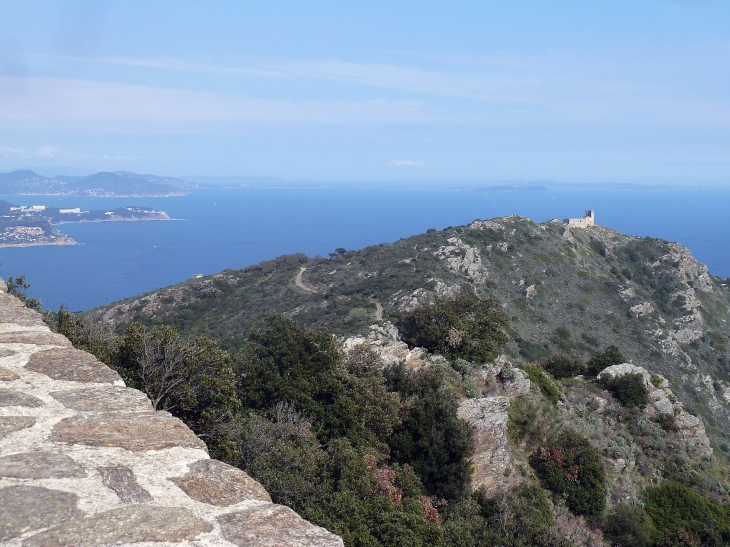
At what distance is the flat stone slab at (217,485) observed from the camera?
10.7ft

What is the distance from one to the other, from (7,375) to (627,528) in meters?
12.3

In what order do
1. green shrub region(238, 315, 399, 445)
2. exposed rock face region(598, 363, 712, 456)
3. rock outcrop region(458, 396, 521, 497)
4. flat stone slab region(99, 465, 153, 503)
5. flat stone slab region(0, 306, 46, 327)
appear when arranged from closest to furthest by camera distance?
flat stone slab region(99, 465, 153, 503), flat stone slab region(0, 306, 46, 327), green shrub region(238, 315, 399, 445), rock outcrop region(458, 396, 521, 497), exposed rock face region(598, 363, 712, 456)

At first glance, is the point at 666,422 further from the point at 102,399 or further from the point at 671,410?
the point at 102,399

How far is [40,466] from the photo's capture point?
324cm

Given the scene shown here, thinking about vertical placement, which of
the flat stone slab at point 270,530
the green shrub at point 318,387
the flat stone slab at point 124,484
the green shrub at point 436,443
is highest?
the flat stone slab at point 124,484

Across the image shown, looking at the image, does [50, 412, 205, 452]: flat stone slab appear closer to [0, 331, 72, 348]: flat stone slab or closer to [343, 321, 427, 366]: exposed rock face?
[0, 331, 72, 348]: flat stone slab

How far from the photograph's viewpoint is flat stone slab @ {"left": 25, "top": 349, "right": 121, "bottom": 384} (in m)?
4.63

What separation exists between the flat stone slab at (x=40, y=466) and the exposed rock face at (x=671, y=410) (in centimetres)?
1843

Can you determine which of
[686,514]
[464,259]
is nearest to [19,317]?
[686,514]

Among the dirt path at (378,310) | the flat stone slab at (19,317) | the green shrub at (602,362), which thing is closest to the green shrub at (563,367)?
the green shrub at (602,362)

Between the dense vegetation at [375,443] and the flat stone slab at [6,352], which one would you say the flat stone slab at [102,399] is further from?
the dense vegetation at [375,443]

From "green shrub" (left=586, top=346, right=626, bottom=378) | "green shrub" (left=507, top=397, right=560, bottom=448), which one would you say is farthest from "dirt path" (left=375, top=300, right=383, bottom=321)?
"green shrub" (left=507, top=397, right=560, bottom=448)

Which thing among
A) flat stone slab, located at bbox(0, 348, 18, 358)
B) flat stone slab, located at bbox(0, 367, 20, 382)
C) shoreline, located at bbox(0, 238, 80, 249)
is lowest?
shoreline, located at bbox(0, 238, 80, 249)

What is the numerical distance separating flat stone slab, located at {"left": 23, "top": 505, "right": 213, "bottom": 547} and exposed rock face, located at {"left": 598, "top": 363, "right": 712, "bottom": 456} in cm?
1819
